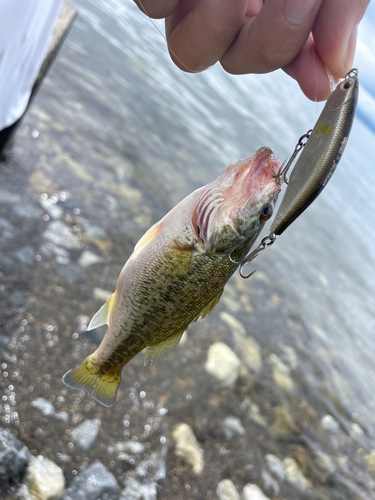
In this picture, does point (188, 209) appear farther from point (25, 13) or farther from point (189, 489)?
point (189, 489)

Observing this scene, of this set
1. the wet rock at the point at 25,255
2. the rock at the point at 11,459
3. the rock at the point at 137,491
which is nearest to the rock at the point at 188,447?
the rock at the point at 137,491

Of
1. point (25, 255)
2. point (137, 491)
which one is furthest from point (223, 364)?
point (25, 255)

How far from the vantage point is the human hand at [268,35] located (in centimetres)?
169

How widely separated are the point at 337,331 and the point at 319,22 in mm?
7069

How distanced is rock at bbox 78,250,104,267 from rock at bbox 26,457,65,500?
90.6 inches

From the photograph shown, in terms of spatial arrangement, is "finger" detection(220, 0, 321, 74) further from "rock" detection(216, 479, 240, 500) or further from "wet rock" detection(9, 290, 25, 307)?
"rock" detection(216, 479, 240, 500)

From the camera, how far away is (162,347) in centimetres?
228

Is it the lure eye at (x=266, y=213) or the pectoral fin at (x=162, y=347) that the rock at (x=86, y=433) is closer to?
the pectoral fin at (x=162, y=347)

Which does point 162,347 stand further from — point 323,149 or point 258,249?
point 323,149

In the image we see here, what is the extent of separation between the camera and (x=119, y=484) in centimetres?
330

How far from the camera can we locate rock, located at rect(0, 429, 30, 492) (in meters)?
2.80

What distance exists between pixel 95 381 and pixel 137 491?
155 cm

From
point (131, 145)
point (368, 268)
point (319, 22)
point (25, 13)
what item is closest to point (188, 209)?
point (319, 22)

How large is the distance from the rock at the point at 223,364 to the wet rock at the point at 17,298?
2180 millimetres
